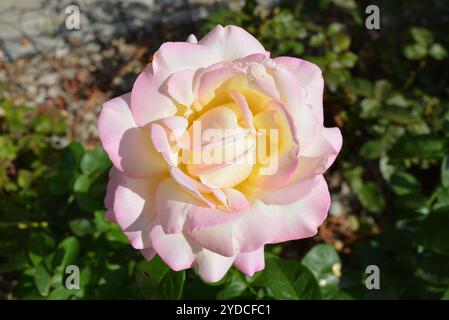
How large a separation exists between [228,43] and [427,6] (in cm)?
168

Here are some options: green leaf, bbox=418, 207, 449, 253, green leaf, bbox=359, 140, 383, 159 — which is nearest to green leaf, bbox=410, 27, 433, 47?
green leaf, bbox=359, 140, 383, 159

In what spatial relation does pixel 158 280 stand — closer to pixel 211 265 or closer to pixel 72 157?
pixel 211 265

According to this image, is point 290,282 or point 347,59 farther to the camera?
point 347,59

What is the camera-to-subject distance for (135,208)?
2.66 ft

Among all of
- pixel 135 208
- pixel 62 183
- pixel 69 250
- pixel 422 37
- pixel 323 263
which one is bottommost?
pixel 323 263

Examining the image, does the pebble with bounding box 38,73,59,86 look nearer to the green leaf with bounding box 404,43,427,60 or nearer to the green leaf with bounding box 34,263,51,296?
the green leaf with bounding box 34,263,51,296

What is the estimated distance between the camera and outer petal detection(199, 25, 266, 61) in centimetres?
85

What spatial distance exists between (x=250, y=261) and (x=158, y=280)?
0.31 meters

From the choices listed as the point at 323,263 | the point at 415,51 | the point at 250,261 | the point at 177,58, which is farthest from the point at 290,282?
the point at 415,51

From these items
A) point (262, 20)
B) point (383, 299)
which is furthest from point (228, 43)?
point (262, 20)

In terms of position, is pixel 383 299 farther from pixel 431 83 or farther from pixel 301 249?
pixel 431 83

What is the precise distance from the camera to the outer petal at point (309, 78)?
85cm

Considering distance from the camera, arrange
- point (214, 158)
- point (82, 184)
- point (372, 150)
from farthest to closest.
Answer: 1. point (372, 150)
2. point (82, 184)
3. point (214, 158)

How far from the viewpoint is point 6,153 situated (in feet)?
6.24
